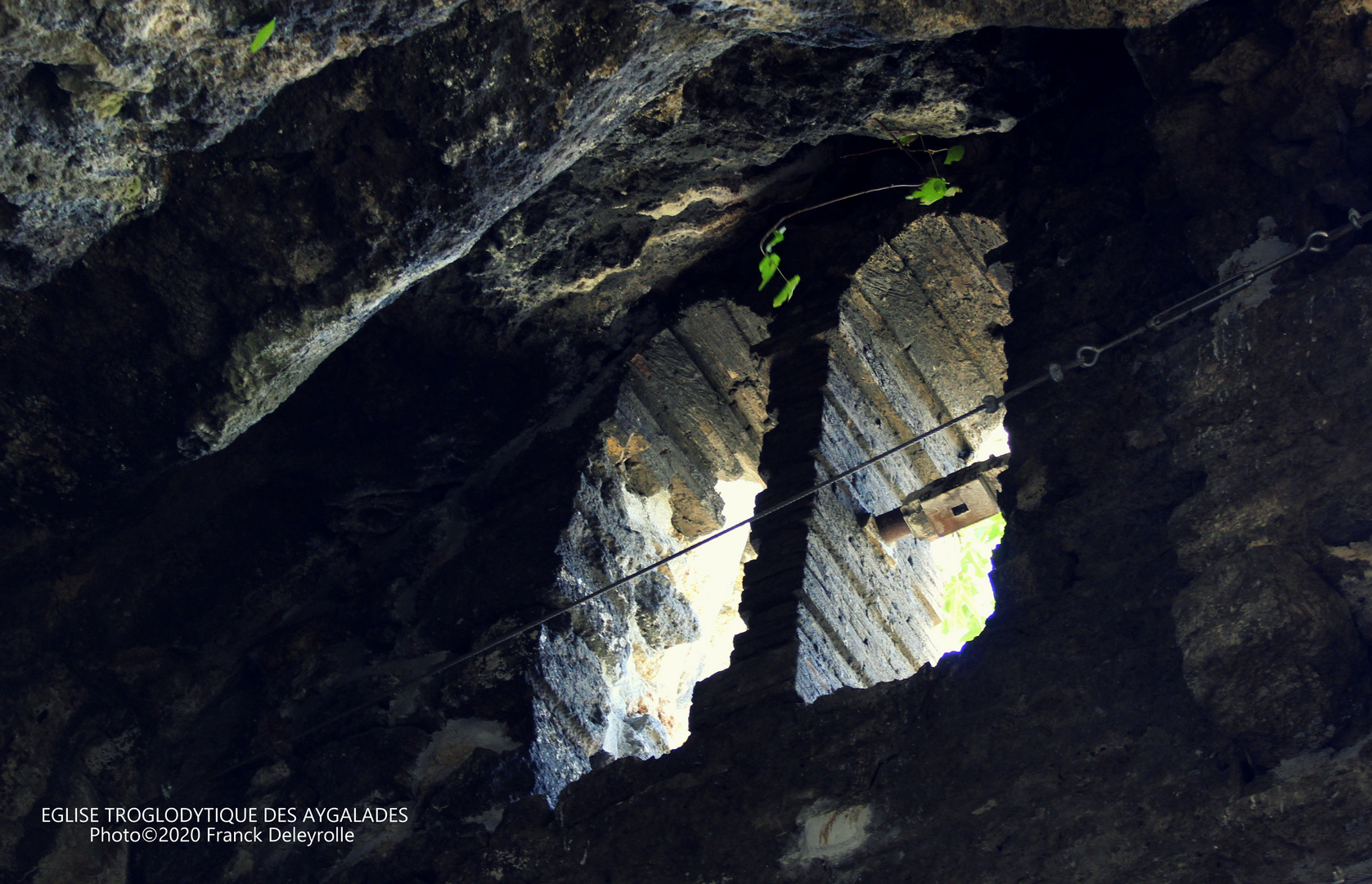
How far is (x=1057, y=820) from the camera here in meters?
2.71

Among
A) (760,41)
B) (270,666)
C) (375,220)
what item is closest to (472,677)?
(270,666)

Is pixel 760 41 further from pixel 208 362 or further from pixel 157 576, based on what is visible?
pixel 157 576

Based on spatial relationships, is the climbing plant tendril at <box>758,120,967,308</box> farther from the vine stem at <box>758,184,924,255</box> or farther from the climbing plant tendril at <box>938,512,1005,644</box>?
the climbing plant tendril at <box>938,512,1005,644</box>

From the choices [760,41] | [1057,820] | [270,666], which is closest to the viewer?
[1057,820]

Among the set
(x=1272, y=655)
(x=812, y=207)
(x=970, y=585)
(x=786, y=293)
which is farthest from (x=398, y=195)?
(x=970, y=585)

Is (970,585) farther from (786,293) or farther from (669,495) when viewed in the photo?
(786,293)

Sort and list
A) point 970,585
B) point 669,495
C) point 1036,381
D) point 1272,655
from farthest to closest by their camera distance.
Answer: point 970,585 < point 669,495 < point 1036,381 < point 1272,655

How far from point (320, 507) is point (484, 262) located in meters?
1.42

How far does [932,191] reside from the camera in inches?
163

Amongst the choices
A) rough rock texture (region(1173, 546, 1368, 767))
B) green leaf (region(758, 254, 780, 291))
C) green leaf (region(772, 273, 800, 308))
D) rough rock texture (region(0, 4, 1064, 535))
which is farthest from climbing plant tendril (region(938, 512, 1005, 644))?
rough rock texture (region(1173, 546, 1368, 767))

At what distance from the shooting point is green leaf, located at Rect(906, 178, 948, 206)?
4113 millimetres

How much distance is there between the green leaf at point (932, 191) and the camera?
13.5 feet

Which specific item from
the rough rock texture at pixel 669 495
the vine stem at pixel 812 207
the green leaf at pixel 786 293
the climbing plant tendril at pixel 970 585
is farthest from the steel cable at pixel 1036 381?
the climbing plant tendril at pixel 970 585

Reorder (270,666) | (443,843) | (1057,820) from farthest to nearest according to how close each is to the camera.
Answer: (270,666) < (443,843) < (1057,820)
